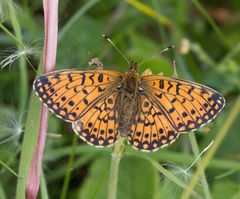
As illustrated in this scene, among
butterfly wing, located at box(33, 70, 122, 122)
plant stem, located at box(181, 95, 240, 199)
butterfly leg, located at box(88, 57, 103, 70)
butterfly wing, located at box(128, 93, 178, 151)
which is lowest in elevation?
plant stem, located at box(181, 95, 240, 199)

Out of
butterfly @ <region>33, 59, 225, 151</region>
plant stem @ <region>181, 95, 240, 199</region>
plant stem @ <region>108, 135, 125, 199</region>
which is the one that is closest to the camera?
plant stem @ <region>181, 95, 240, 199</region>

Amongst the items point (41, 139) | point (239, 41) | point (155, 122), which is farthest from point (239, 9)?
point (41, 139)

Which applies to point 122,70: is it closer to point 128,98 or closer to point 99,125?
point 128,98

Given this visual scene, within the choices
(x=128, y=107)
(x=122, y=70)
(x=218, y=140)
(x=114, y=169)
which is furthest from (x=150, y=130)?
(x=122, y=70)

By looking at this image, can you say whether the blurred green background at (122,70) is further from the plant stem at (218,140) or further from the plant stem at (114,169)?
the plant stem at (218,140)

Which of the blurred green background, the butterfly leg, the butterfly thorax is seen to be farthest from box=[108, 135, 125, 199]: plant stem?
the butterfly leg

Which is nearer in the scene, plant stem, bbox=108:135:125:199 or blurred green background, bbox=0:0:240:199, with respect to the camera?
plant stem, bbox=108:135:125:199

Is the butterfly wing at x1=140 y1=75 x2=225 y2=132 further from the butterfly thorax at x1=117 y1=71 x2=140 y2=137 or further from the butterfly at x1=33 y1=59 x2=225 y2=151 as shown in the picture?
the butterfly thorax at x1=117 y1=71 x2=140 y2=137
